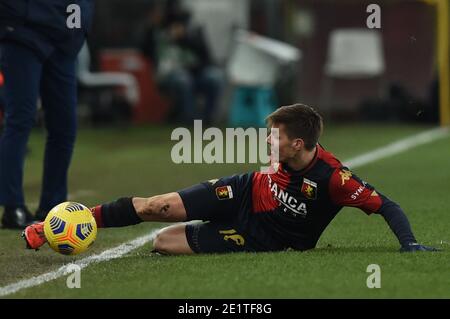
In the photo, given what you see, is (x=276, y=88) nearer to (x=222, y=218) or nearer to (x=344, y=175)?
(x=222, y=218)

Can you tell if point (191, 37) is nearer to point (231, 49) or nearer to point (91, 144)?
point (231, 49)

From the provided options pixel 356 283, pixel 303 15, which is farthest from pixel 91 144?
pixel 356 283

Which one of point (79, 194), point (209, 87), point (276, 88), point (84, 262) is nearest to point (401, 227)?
point (84, 262)

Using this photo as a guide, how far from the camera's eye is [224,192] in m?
7.22

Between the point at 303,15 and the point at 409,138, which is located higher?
the point at 303,15

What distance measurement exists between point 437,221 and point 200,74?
1135 centimetres

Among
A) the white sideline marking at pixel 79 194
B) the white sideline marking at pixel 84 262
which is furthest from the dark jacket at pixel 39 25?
the white sideline marking at pixel 79 194

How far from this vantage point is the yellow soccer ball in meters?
7.11

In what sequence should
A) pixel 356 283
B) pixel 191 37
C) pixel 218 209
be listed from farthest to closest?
pixel 191 37
pixel 218 209
pixel 356 283

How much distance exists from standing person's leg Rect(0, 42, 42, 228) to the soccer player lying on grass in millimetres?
1433

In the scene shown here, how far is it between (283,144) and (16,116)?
2.48 m

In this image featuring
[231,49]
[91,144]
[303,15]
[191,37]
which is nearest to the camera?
[91,144]

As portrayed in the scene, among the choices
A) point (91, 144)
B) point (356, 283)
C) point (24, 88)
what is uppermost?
point (24, 88)

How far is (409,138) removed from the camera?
1727cm
